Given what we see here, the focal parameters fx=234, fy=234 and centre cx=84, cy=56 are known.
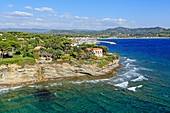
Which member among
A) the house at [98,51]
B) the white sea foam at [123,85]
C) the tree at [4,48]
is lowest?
the white sea foam at [123,85]

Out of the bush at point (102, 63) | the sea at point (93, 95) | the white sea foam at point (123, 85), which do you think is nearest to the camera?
the sea at point (93, 95)

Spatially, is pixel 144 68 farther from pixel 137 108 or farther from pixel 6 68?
pixel 6 68

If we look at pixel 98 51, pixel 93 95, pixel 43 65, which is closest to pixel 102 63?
pixel 43 65

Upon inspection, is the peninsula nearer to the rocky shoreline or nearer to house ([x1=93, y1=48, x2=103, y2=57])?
the rocky shoreline

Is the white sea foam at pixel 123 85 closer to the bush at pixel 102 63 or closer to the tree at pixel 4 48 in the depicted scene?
the bush at pixel 102 63

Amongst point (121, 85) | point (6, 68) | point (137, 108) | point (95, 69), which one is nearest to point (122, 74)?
point (95, 69)

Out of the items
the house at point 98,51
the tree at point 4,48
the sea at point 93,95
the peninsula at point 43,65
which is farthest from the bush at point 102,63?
the tree at point 4,48

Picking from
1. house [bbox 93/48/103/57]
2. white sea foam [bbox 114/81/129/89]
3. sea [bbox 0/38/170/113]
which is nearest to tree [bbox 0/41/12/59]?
sea [bbox 0/38/170/113]

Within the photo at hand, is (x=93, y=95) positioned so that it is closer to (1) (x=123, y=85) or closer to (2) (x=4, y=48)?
(1) (x=123, y=85)

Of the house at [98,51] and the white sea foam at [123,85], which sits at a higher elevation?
the house at [98,51]

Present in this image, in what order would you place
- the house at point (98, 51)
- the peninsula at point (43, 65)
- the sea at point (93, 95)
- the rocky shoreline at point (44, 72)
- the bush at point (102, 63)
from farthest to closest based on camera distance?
the house at point (98, 51)
the bush at point (102, 63)
the peninsula at point (43, 65)
the rocky shoreline at point (44, 72)
the sea at point (93, 95)
